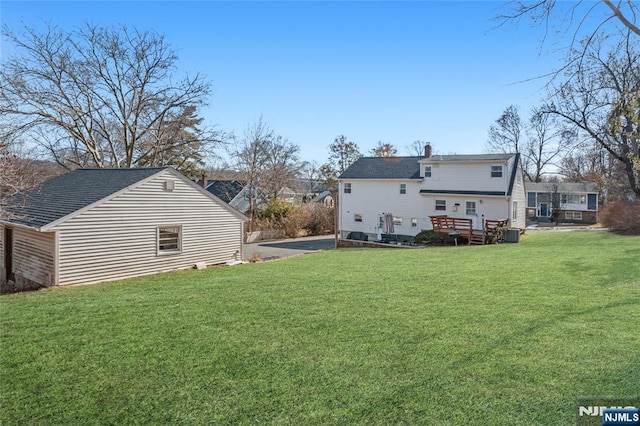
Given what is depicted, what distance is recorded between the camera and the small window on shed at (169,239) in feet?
46.5

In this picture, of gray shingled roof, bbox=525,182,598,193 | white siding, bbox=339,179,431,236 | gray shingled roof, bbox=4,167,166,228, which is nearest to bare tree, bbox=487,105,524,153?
gray shingled roof, bbox=525,182,598,193

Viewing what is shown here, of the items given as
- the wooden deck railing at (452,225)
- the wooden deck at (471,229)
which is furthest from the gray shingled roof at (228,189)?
the wooden deck at (471,229)

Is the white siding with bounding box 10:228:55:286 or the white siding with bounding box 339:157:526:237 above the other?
the white siding with bounding box 339:157:526:237

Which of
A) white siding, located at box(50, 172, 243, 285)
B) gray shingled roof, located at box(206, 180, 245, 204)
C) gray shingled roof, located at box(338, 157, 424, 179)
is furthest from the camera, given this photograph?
gray shingled roof, located at box(206, 180, 245, 204)

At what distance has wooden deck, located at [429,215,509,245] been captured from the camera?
22780 mm

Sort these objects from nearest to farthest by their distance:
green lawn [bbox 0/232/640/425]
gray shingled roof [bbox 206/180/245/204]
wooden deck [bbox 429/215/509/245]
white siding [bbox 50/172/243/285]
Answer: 1. green lawn [bbox 0/232/640/425]
2. white siding [bbox 50/172/243/285]
3. wooden deck [bbox 429/215/509/245]
4. gray shingled roof [bbox 206/180/245/204]

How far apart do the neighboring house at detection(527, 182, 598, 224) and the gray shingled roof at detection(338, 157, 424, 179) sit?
21764 millimetres

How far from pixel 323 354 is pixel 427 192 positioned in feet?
80.5

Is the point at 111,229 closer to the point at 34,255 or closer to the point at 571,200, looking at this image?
the point at 34,255

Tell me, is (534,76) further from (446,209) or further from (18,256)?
(446,209)

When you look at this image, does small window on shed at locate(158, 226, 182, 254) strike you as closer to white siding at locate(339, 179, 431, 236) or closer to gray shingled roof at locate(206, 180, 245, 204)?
white siding at locate(339, 179, 431, 236)

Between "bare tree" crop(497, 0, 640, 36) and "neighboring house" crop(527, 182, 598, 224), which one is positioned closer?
"bare tree" crop(497, 0, 640, 36)

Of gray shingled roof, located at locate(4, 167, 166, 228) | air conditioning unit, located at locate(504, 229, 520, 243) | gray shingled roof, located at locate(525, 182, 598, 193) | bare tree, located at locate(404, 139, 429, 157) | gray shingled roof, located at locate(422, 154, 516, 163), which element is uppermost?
bare tree, located at locate(404, 139, 429, 157)

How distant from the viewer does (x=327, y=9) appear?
10.9 m
